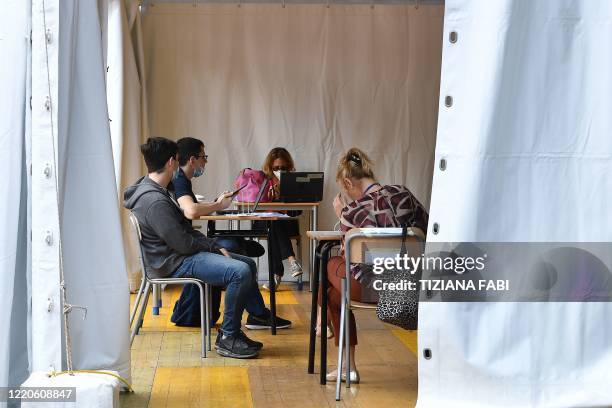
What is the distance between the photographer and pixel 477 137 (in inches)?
129

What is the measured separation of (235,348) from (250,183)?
3.35 meters

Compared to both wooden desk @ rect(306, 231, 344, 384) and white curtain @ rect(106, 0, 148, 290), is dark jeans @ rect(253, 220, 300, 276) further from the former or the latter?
wooden desk @ rect(306, 231, 344, 384)

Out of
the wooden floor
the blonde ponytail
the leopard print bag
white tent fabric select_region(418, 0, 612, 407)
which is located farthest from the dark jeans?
white tent fabric select_region(418, 0, 612, 407)

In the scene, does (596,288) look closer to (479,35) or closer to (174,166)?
(479,35)

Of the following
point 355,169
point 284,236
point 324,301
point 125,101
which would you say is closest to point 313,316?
point 324,301

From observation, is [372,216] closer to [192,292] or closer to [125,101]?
[192,292]

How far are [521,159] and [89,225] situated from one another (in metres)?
1.78

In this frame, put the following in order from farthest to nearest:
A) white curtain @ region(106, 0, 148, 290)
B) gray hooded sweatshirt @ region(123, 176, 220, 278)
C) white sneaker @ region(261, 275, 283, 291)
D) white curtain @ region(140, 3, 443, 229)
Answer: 1. white curtain @ region(140, 3, 443, 229)
2. white sneaker @ region(261, 275, 283, 291)
3. white curtain @ region(106, 0, 148, 290)
4. gray hooded sweatshirt @ region(123, 176, 220, 278)

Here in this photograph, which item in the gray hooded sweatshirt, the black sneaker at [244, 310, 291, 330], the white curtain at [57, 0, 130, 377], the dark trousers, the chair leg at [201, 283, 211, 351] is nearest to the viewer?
the white curtain at [57, 0, 130, 377]

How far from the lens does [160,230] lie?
→ 5016mm

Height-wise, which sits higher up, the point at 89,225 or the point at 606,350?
the point at 89,225

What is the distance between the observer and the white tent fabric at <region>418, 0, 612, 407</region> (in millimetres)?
3264

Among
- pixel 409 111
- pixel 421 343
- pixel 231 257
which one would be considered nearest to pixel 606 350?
pixel 421 343

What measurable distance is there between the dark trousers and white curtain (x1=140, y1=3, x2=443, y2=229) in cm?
457
